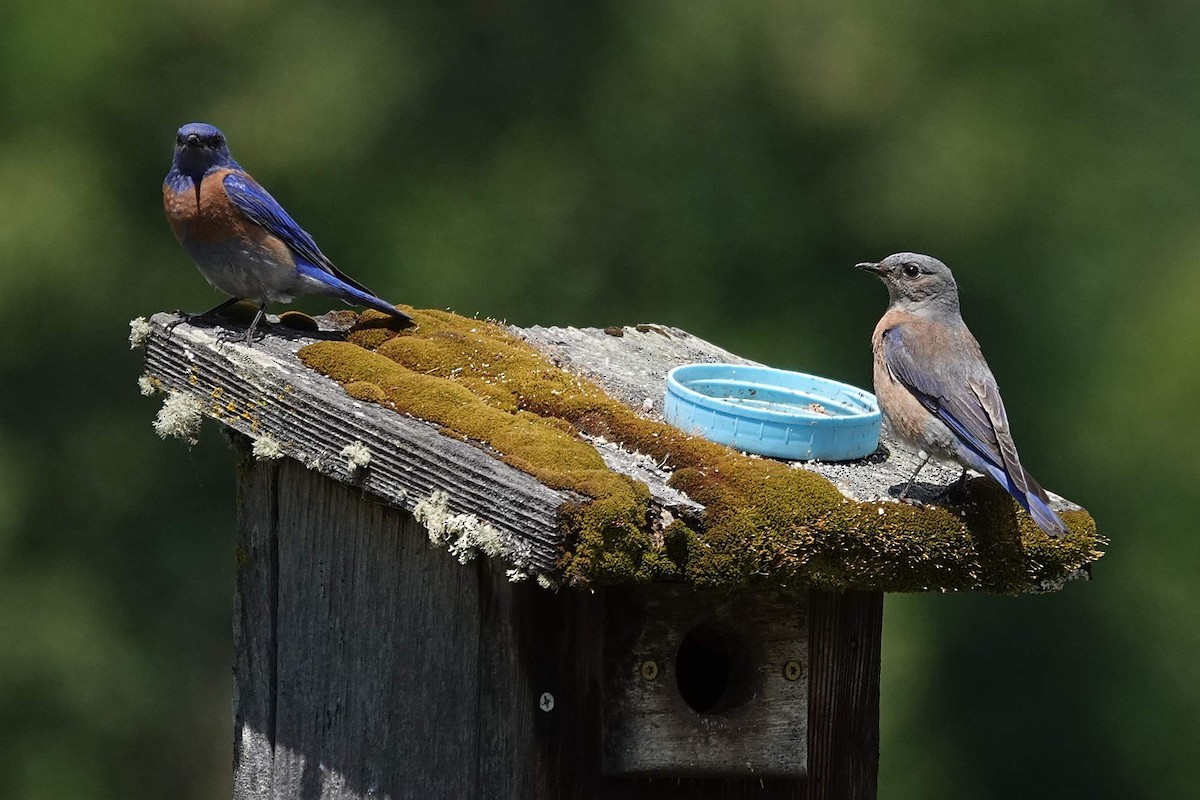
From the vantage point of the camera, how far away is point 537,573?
3252 mm

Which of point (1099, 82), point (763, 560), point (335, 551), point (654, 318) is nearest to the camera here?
point (763, 560)

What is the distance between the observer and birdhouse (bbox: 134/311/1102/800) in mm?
3393

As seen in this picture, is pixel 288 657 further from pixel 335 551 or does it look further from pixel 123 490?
pixel 123 490

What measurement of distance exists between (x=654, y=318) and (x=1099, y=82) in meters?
3.50

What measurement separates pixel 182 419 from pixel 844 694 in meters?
1.78

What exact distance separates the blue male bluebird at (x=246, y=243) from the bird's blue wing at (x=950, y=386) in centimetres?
154

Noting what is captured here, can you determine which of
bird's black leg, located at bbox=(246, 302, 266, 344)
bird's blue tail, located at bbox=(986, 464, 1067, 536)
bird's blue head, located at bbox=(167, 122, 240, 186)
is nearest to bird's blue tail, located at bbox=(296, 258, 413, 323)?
bird's black leg, located at bbox=(246, 302, 266, 344)

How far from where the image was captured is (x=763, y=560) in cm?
337

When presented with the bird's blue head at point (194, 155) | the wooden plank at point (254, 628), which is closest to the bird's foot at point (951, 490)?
the wooden plank at point (254, 628)

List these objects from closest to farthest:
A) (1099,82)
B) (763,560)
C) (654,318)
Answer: (763,560), (654,318), (1099,82)

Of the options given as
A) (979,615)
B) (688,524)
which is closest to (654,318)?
(979,615)

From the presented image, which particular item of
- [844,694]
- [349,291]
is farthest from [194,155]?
[844,694]

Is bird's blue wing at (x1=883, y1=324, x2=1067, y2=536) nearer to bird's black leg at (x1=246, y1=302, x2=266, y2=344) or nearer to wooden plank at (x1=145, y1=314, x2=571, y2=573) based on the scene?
wooden plank at (x1=145, y1=314, x2=571, y2=573)

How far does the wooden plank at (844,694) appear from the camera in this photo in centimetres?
389
